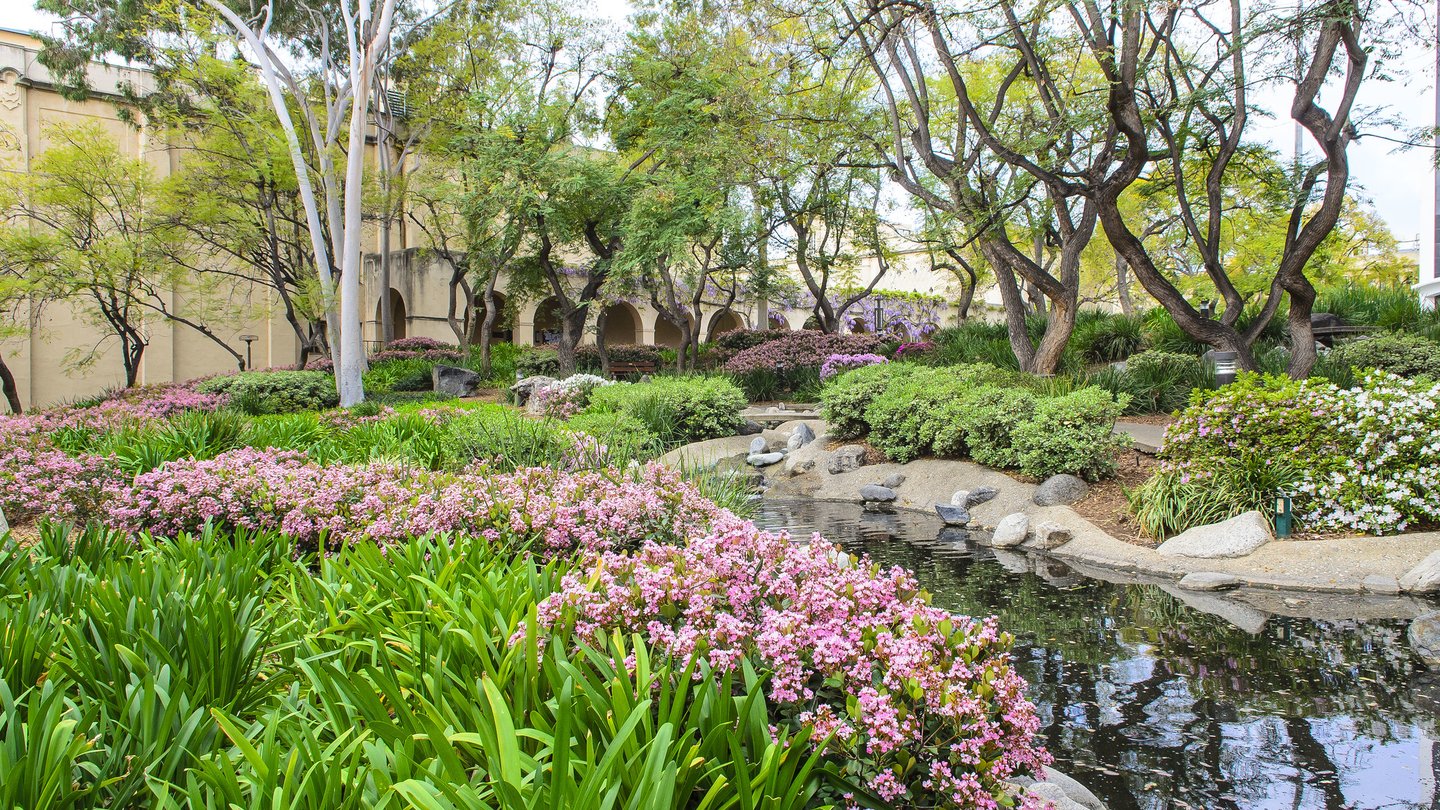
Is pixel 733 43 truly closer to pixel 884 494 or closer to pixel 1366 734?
pixel 884 494

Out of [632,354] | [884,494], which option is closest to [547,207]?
[632,354]

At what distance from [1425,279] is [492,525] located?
2264 cm

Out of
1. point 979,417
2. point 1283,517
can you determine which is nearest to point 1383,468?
point 1283,517

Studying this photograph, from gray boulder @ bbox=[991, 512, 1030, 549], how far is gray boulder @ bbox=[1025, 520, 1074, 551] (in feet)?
0.29

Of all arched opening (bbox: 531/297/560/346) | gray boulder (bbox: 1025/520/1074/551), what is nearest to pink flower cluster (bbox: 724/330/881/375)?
gray boulder (bbox: 1025/520/1074/551)

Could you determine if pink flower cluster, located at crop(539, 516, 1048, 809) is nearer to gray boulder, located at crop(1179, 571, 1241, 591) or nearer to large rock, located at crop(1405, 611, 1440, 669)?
large rock, located at crop(1405, 611, 1440, 669)

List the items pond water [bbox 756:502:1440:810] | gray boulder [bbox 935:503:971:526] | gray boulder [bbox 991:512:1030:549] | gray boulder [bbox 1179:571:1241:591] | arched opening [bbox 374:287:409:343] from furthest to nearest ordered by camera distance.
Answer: arched opening [bbox 374:287:409:343] → gray boulder [bbox 935:503:971:526] → gray boulder [bbox 991:512:1030:549] → gray boulder [bbox 1179:571:1241:591] → pond water [bbox 756:502:1440:810]

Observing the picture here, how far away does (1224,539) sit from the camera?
20.5ft

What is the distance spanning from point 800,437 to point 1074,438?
15.1 ft

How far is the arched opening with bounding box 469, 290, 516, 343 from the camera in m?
25.6

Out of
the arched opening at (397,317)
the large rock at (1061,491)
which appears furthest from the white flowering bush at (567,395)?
the arched opening at (397,317)

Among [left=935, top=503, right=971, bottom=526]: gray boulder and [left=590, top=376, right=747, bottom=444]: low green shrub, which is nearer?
[left=935, top=503, right=971, bottom=526]: gray boulder

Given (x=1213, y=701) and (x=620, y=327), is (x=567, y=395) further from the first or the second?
(x=620, y=327)

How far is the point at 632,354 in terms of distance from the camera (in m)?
24.7
